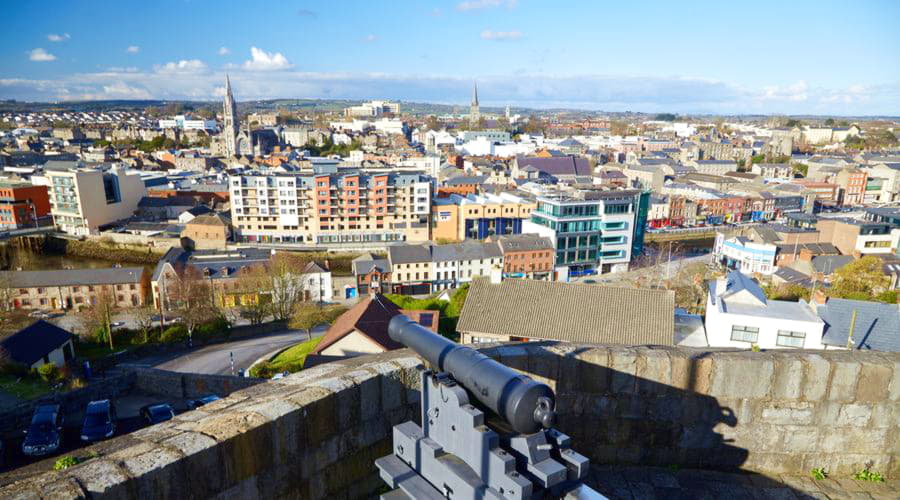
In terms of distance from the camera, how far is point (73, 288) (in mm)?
39656

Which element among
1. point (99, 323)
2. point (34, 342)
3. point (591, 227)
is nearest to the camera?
point (34, 342)

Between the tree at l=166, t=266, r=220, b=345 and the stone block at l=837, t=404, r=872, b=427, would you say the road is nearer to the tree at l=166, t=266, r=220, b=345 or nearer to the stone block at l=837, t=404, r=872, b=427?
the tree at l=166, t=266, r=220, b=345

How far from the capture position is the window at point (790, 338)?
19406 mm

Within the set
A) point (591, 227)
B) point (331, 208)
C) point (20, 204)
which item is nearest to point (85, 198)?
point (20, 204)

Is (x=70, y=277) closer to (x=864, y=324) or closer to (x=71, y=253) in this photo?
(x=71, y=253)

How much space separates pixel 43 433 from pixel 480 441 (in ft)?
40.1

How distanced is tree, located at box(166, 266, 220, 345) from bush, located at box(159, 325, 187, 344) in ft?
0.93

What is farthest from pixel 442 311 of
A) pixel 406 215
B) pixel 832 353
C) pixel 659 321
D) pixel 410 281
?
pixel 406 215

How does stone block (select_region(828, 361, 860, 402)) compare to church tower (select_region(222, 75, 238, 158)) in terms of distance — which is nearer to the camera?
stone block (select_region(828, 361, 860, 402))

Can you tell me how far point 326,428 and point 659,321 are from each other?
57.6 ft

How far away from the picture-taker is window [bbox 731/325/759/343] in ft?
65.5

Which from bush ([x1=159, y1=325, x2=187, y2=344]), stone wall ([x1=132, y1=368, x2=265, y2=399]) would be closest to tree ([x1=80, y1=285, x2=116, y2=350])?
bush ([x1=159, y1=325, x2=187, y2=344])

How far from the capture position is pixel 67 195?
66.8 m

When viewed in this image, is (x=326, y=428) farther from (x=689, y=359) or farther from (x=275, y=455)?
(x=689, y=359)
